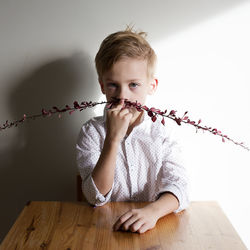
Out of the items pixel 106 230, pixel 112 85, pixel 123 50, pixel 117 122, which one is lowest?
pixel 106 230

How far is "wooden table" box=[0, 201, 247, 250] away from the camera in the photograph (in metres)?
1.05

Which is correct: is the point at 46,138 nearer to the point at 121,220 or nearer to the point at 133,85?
the point at 133,85

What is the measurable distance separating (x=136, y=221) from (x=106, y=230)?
10 cm

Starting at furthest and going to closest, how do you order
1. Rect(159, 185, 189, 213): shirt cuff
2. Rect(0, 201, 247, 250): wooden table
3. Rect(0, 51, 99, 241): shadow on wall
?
1. Rect(0, 51, 99, 241): shadow on wall
2. Rect(159, 185, 189, 213): shirt cuff
3. Rect(0, 201, 247, 250): wooden table

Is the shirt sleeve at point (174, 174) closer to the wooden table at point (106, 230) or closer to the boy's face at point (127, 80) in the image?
the wooden table at point (106, 230)

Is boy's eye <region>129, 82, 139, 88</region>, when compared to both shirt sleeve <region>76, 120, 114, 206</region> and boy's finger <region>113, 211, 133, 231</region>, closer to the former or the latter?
shirt sleeve <region>76, 120, 114, 206</region>

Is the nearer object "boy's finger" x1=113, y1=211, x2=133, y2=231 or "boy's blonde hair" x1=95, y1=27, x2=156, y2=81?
"boy's finger" x1=113, y1=211, x2=133, y2=231

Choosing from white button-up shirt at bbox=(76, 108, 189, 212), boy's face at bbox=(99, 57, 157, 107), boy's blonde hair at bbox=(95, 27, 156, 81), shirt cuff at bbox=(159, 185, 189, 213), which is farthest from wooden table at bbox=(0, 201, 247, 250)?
boy's blonde hair at bbox=(95, 27, 156, 81)

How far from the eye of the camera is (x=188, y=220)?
121 cm

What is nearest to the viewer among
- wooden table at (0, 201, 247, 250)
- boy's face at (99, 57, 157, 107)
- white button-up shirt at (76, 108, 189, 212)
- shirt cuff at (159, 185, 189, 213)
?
wooden table at (0, 201, 247, 250)

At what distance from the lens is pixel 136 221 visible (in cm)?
113

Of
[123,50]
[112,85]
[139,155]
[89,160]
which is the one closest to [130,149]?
[139,155]

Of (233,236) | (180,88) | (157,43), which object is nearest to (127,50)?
(157,43)

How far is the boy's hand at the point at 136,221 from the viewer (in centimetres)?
111
